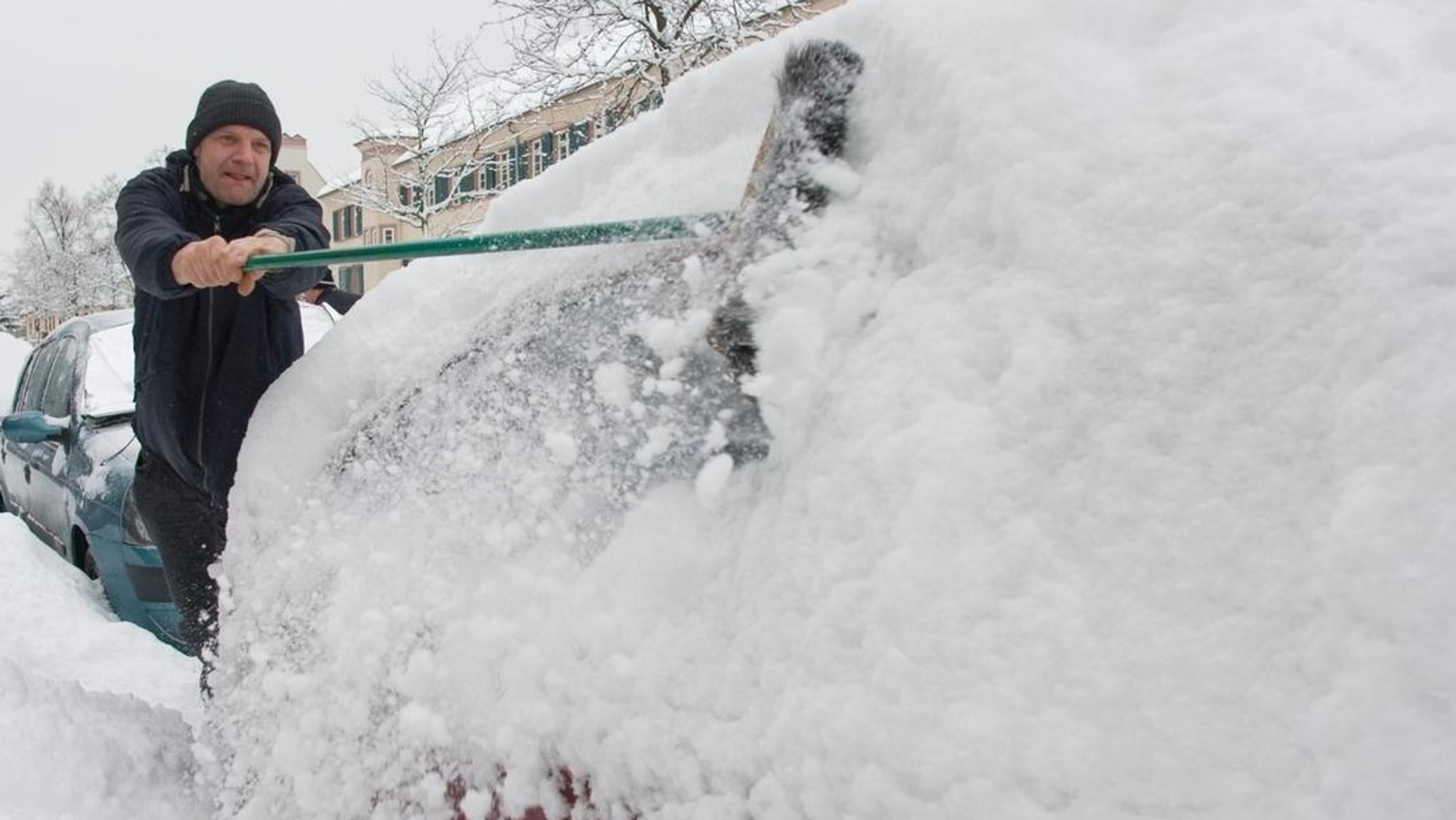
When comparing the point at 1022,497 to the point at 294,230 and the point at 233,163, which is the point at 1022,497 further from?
the point at 233,163

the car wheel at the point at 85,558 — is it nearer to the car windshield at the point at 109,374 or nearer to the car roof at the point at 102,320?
the car windshield at the point at 109,374

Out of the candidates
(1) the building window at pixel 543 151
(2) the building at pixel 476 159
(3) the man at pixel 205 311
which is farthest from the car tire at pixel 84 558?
(1) the building window at pixel 543 151

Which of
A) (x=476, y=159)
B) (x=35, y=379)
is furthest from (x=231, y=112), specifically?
(x=476, y=159)

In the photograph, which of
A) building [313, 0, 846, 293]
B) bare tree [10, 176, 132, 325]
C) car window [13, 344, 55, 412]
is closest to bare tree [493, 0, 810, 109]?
building [313, 0, 846, 293]

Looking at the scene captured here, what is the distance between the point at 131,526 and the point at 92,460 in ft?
1.80

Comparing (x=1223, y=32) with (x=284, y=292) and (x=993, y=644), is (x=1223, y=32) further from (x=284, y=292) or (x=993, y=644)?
(x=284, y=292)

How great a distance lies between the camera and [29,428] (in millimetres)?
4316

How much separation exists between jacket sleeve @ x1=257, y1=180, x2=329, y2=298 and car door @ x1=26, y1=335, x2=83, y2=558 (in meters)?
2.56

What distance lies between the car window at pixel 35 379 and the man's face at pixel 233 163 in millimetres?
3571

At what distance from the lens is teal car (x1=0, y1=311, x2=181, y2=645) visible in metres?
3.83

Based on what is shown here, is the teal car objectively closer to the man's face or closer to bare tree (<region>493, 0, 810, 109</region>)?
the man's face

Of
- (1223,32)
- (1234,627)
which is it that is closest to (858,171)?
(1223,32)

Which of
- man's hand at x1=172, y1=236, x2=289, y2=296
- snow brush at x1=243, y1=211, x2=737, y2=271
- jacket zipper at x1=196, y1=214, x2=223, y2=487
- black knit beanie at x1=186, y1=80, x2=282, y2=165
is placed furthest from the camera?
black knit beanie at x1=186, y1=80, x2=282, y2=165

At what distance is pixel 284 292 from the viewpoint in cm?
228
